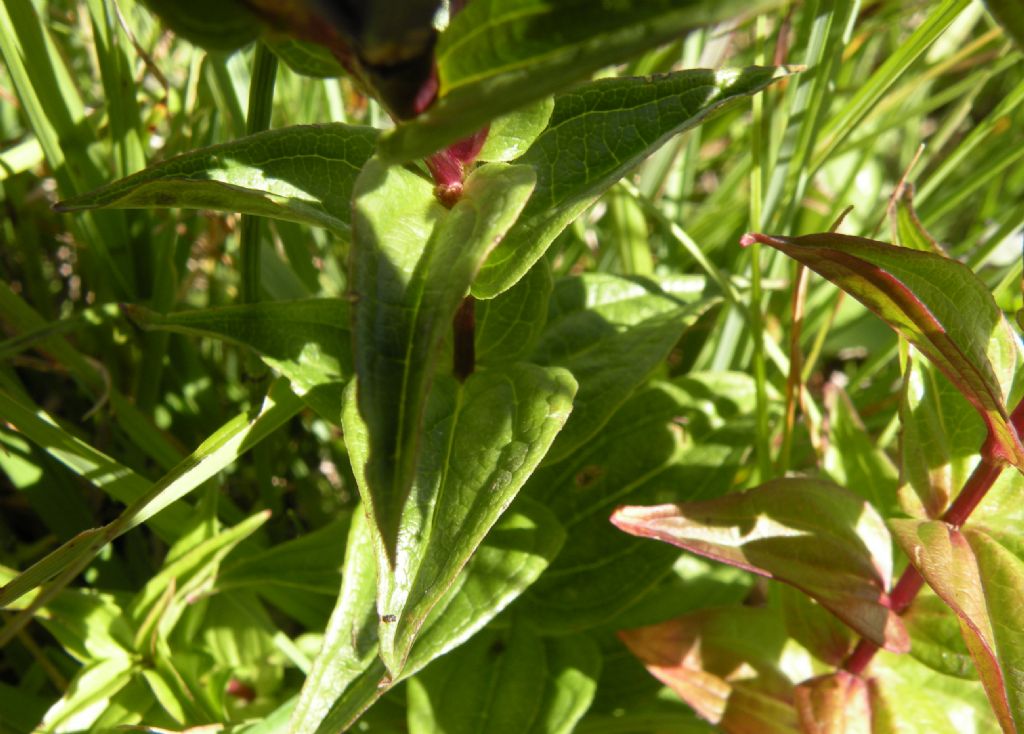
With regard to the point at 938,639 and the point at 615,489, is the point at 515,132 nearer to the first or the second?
the point at 615,489

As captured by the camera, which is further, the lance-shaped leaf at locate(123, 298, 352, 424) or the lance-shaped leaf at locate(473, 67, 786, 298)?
the lance-shaped leaf at locate(123, 298, 352, 424)

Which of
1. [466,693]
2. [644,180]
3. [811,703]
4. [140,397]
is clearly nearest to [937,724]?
[811,703]

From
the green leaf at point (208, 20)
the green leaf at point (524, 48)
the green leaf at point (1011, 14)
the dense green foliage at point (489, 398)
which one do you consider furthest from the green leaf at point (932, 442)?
the green leaf at point (208, 20)

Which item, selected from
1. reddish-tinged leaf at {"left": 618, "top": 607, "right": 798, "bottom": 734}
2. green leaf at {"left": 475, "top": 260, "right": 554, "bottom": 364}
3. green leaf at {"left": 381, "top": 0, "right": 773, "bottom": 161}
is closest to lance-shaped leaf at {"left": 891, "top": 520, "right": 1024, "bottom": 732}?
reddish-tinged leaf at {"left": 618, "top": 607, "right": 798, "bottom": 734}

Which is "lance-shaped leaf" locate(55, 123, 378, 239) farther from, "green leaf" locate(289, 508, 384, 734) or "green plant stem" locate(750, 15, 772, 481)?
"green plant stem" locate(750, 15, 772, 481)

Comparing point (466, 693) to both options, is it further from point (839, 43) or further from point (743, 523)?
point (839, 43)

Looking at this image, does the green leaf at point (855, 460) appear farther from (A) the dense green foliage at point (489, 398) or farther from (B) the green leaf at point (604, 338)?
(B) the green leaf at point (604, 338)
